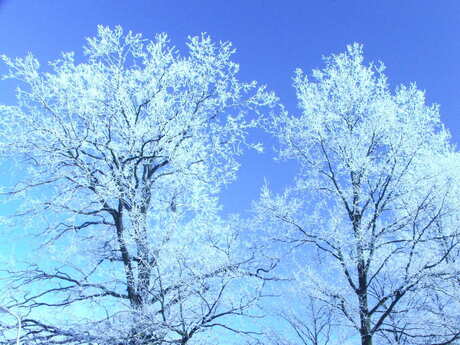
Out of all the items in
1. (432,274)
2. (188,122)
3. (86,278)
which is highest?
(188,122)

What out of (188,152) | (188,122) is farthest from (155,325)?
(188,122)

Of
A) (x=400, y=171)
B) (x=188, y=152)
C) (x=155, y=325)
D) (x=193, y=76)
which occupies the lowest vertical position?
(x=155, y=325)

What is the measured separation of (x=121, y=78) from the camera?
9742mm

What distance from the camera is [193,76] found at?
416 inches

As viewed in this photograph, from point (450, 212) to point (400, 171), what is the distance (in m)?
1.33

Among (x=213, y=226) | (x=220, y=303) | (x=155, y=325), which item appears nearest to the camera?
(x=155, y=325)

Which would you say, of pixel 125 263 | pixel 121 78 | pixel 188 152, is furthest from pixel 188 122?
pixel 125 263

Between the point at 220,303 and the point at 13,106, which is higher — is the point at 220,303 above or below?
below

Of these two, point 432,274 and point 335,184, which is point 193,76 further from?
point 432,274

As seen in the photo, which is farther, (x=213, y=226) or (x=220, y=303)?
(x=213, y=226)

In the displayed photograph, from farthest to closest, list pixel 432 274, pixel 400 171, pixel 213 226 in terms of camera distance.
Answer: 1. pixel 400 171
2. pixel 213 226
3. pixel 432 274

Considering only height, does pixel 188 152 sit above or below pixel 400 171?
above

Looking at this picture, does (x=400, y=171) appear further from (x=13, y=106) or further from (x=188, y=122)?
(x=13, y=106)

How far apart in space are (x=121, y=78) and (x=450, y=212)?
26.1 feet
